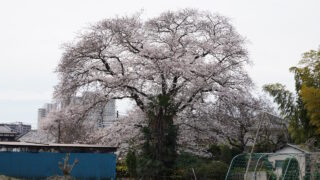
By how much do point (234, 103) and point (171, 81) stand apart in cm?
345

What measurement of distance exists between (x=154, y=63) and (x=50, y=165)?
330 inches

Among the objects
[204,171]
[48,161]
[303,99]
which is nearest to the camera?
[48,161]

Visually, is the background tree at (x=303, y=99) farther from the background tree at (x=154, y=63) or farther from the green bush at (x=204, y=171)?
the green bush at (x=204, y=171)

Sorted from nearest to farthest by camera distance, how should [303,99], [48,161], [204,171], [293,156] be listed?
[293,156] → [48,161] → [204,171] → [303,99]

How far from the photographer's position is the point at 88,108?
25.2 m

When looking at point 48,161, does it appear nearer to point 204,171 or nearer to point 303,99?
point 204,171

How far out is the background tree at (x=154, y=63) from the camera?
966 inches

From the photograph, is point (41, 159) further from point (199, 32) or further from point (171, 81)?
point (199, 32)

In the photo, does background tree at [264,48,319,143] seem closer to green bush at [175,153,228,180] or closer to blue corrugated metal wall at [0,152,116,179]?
green bush at [175,153,228,180]

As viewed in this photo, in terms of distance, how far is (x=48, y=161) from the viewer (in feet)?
59.9

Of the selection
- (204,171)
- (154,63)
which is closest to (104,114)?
(154,63)

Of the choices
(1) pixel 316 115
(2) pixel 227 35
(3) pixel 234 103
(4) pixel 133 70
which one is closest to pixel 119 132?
(4) pixel 133 70

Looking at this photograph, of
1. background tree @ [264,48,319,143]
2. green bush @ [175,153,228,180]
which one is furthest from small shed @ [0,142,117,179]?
background tree @ [264,48,319,143]

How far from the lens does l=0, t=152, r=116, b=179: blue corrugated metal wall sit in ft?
59.0
